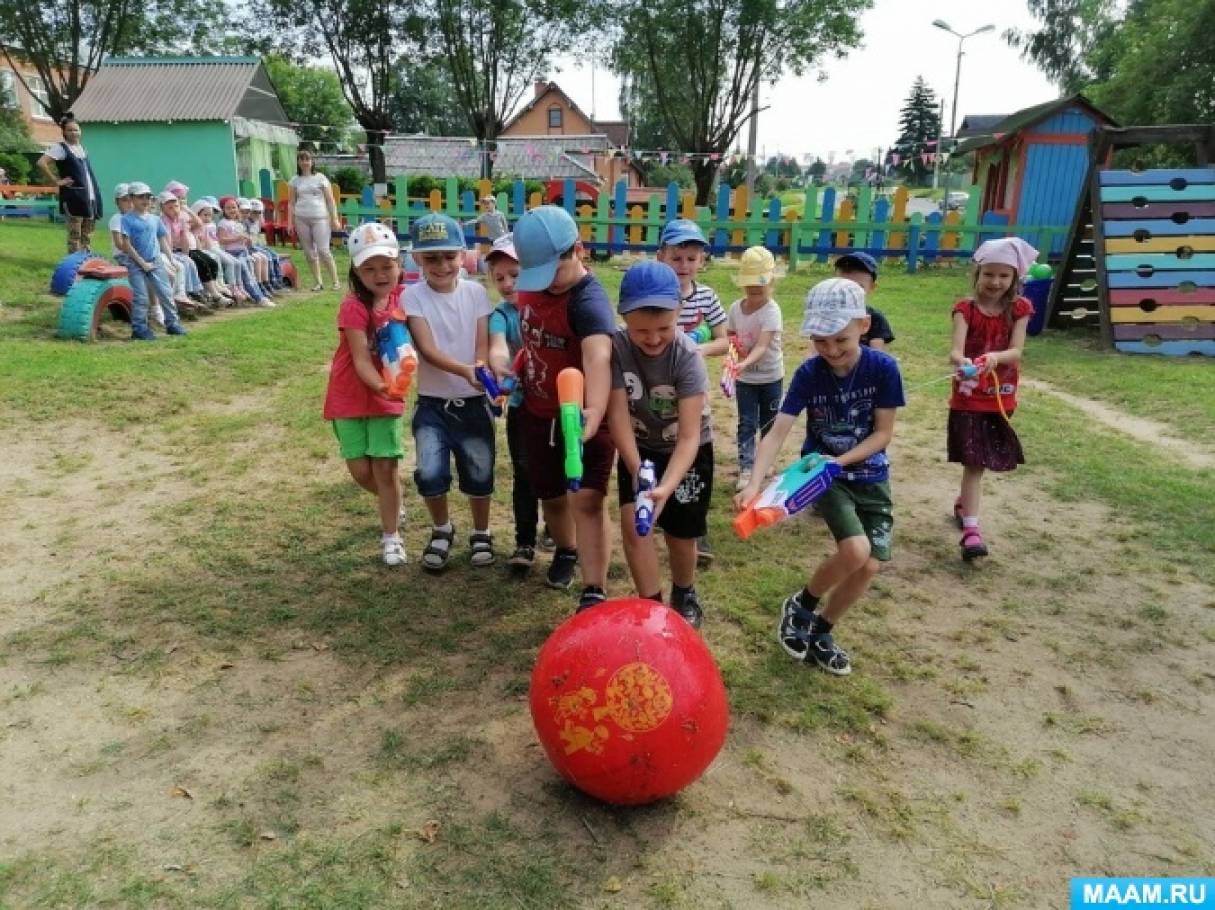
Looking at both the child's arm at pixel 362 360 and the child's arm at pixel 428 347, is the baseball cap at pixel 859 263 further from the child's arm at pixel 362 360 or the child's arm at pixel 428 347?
the child's arm at pixel 362 360

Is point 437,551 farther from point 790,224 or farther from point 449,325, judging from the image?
point 790,224

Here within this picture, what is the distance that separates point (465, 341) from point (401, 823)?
91.2 inches

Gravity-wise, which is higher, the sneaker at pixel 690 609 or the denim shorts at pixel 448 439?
the denim shorts at pixel 448 439

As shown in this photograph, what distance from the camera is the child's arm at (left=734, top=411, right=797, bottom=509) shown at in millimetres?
3344

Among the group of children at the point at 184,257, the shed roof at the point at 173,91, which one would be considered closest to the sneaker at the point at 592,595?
the group of children at the point at 184,257

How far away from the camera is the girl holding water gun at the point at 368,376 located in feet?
13.7

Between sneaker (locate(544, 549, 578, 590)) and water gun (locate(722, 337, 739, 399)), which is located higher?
water gun (locate(722, 337, 739, 399))

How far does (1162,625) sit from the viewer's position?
13.5 feet

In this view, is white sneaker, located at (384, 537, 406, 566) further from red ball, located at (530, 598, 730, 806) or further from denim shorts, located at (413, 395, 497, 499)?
red ball, located at (530, 598, 730, 806)

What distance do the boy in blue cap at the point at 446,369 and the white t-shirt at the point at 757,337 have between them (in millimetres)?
1728

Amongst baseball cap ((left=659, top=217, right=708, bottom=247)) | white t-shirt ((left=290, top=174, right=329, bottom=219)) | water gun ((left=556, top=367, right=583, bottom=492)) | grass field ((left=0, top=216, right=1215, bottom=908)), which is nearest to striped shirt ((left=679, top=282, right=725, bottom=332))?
baseball cap ((left=659, top=217, right=708, bottom=247))

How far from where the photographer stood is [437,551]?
4539 mm

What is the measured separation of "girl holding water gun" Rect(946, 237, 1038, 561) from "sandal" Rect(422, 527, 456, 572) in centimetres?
283

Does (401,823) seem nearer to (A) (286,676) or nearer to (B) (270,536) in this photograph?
(A) (286,676)
